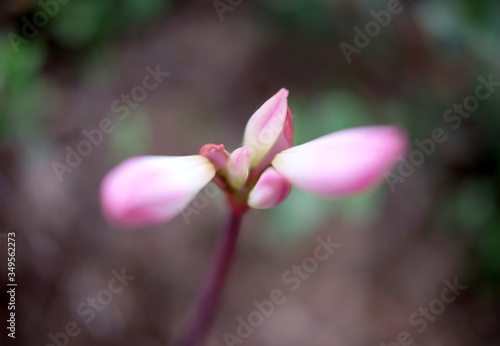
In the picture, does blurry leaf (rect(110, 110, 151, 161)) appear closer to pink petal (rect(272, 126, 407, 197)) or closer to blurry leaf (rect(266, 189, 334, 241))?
blurry leaf (rect(266, 189, 334, 241))

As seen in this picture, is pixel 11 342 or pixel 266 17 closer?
pixel 11 342

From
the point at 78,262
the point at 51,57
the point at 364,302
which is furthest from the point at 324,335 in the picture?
the point at 51,57

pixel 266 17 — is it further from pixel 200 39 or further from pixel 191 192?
pixel 191 192

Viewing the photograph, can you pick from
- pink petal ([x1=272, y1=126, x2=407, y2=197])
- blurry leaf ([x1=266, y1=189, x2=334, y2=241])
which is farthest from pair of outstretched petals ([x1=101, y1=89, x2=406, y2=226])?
blurry leaf ([x1=266, y1=189, x2=334, y2=241])

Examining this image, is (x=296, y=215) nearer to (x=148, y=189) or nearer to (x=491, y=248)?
(x=491, y=248)

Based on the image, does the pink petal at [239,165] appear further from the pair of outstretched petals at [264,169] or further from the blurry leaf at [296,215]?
the blurry leaf at [296,215]
